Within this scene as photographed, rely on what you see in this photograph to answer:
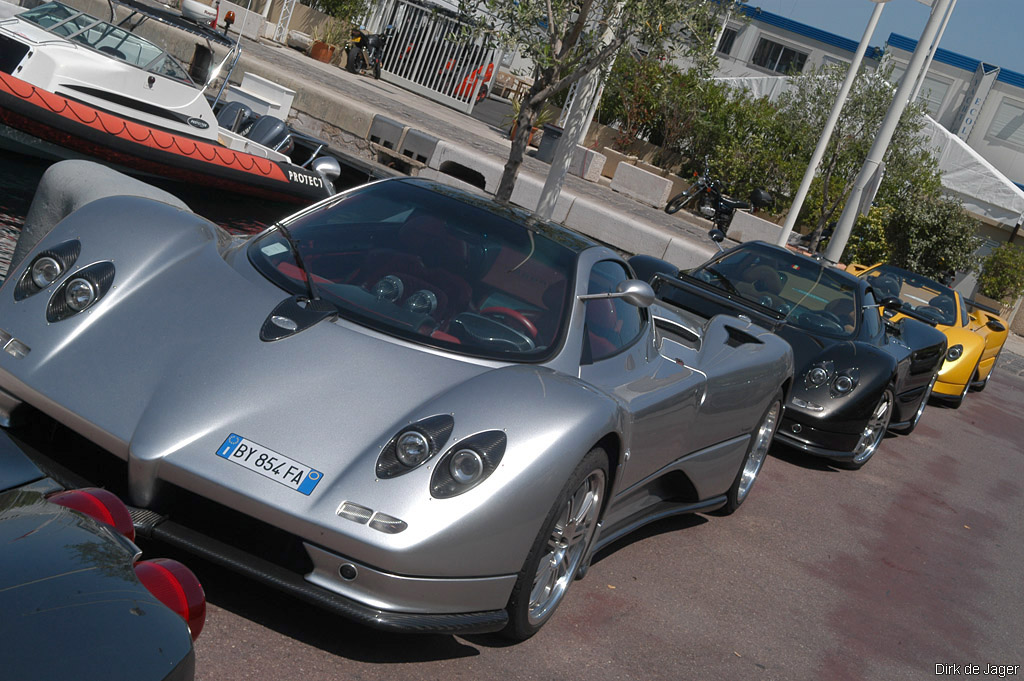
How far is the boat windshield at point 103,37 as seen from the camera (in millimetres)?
10070

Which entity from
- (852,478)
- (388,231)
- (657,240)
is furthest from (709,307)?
(657,240)

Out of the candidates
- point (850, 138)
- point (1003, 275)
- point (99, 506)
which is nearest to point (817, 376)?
point (99, 506)

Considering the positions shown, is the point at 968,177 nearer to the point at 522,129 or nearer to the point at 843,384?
the point at 522,129

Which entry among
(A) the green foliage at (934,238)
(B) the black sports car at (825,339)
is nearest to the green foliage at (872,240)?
(A) the green foliage at (934,238)

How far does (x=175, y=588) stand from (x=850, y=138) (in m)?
24.3

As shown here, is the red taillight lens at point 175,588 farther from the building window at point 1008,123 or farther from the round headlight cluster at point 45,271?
the building window at point 1008,123

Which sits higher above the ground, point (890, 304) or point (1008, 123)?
point (1008, 123)

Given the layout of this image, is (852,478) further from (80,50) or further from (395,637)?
(80,50)

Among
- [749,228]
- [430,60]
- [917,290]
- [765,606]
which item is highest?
[430,60]

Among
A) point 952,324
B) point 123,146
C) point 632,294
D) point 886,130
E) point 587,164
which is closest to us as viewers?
point 632,294

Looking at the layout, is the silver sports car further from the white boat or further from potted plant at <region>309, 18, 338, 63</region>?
potted plant at <region>309, 18, 338, 63</region>

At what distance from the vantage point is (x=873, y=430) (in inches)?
328

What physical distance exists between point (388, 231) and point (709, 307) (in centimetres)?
414

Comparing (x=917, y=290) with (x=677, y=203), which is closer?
(x=917, y=290)
